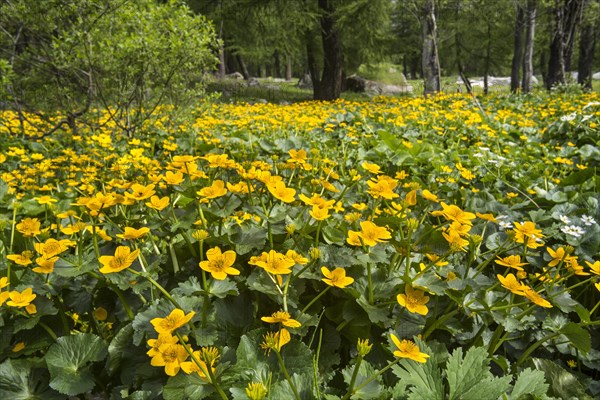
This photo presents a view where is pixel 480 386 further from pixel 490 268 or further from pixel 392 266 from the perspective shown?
pixel 490 268

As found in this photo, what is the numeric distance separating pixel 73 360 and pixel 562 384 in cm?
152

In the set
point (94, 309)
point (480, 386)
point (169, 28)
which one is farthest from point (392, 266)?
point (169, 28)

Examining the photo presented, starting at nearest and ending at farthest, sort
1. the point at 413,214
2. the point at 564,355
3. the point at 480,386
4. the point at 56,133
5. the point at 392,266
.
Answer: the point at 480,386 → the point at 392,266 → the point at 564,355 → the point at 413,214 → the point at 56,133

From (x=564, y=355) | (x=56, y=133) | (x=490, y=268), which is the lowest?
(x=564, y=355)

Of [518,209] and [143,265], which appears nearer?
[143,265]

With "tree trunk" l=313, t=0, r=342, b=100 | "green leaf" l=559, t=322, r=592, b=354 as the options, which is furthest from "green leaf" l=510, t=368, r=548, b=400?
"tree trunk" l=313, t=0, r=342, b=100

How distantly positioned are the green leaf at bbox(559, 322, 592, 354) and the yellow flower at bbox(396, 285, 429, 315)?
48 cm

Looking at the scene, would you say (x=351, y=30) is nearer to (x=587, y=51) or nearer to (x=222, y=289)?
(x=587, y=51)

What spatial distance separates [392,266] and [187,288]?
0.69 meters

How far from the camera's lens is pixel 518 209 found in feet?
8.69

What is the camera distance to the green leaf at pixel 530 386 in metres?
1.07

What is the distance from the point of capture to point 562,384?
4.39 ft

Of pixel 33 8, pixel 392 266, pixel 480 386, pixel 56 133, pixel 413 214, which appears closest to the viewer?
pixel 480 386

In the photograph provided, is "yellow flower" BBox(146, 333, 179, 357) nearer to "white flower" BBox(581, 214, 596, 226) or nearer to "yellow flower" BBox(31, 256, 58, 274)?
"yellow flower" BBox(31, 256, 58, 274)
